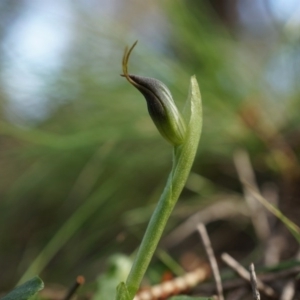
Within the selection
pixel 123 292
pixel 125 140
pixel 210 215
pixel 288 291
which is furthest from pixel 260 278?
pixel 125 140

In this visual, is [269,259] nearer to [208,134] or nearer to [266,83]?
[208,134]

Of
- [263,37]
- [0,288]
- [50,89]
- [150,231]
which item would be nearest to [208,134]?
[50,89]

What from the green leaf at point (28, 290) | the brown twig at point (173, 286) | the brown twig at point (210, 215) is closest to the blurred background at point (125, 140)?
the brown twig at point (210, 215)

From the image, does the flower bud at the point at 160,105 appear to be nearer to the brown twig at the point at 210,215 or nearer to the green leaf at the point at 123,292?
the green leaf at the point at 123,292

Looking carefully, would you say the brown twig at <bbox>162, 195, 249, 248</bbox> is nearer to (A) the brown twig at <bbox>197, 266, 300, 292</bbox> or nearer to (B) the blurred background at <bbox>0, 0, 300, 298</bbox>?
(B) the blurred background at <bbox>0, 0, 300, 298</bbox>

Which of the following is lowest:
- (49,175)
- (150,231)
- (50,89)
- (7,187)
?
(7,187)
